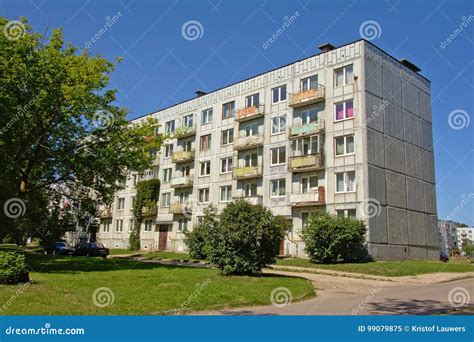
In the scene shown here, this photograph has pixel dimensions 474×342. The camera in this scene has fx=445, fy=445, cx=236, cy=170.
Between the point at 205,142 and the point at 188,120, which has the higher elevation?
the point at 188,120

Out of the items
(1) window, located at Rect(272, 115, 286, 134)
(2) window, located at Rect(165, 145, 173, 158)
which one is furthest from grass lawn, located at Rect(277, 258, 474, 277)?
A: (2) window, located at Rect(165, 145, 173, 158)

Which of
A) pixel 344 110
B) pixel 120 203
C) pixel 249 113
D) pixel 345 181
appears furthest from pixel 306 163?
pixel 120 203

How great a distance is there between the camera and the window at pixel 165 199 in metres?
50.2

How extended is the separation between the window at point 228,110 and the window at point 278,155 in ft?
24.7

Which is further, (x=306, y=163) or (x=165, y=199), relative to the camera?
(x=165, y=199)

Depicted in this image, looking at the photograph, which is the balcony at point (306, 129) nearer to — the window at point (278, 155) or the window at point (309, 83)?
the window at point (278, 155)

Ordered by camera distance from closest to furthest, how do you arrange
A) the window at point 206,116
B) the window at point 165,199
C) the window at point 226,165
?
the window at point 226,165 → the window at point 206,116 → the window at point 165,199

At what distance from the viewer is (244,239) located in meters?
17.8

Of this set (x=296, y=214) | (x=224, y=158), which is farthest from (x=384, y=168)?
(x=224, y=158)

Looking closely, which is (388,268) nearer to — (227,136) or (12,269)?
(12,269)

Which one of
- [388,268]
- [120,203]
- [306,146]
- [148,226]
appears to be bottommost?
[388,268]

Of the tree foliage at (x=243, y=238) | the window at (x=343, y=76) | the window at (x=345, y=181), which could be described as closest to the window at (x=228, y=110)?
the window at (x=343, y=76)

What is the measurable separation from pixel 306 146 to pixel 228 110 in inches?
462

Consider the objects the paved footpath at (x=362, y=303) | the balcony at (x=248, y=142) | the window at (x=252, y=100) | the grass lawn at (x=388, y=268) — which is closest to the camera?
the paved footpath at (x=362, y=303)
